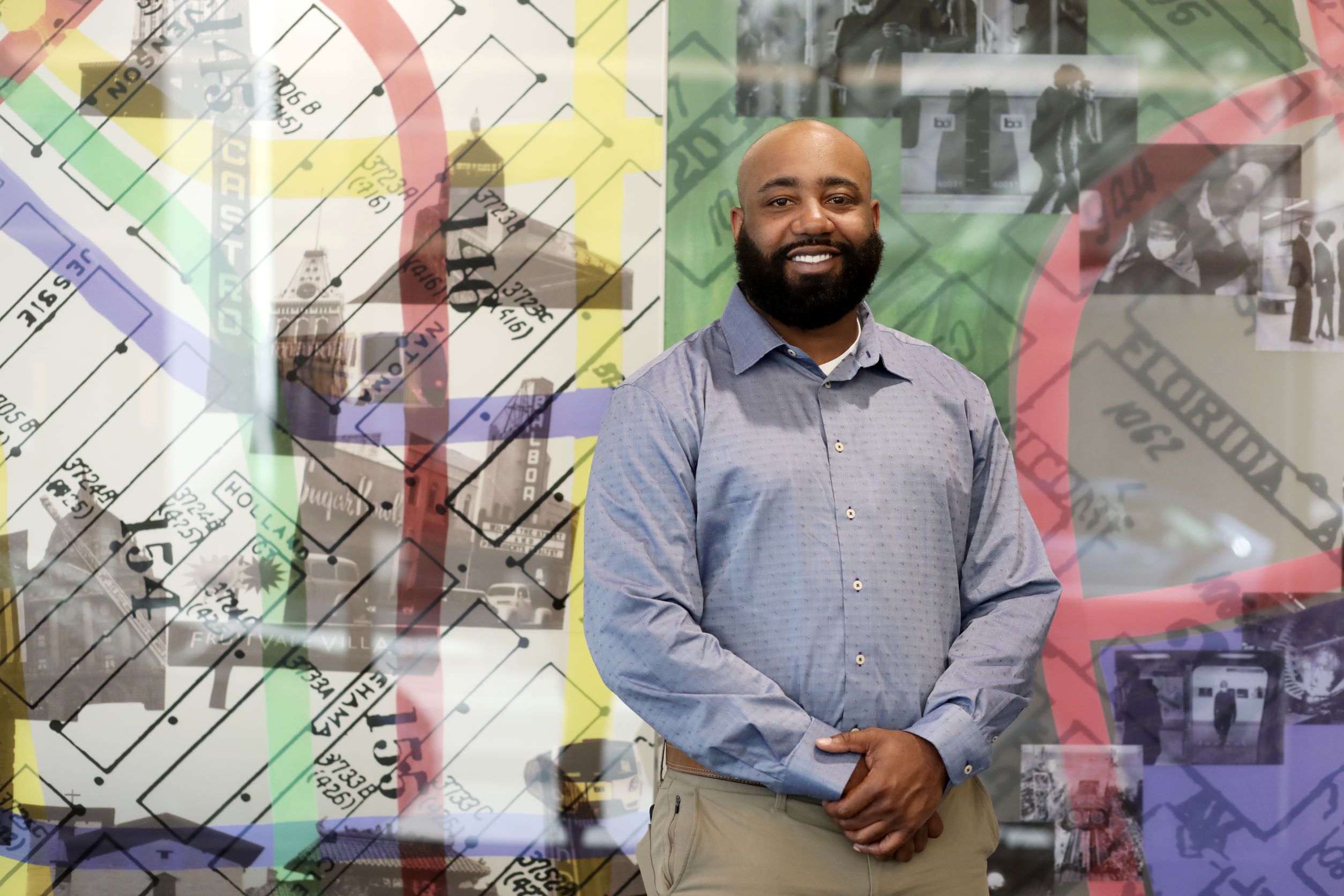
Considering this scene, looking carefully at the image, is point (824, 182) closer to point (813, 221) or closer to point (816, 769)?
point (813, 221)

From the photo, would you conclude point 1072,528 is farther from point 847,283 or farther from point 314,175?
point 314,175

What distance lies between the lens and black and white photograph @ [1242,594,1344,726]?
2.13 metres

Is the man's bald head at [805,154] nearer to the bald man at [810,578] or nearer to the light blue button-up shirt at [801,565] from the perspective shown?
the bald man at [810,578]

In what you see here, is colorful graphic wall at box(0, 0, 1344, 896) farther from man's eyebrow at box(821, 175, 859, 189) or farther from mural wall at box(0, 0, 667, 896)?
man's eyebrow at box(821, 175, 859, 189)

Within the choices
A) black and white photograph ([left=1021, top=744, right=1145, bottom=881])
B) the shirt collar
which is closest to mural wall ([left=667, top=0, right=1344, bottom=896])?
black and white photograph ([left=1021, top=744, right=1145, bottom=881])

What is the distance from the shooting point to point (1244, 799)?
2.12 meters

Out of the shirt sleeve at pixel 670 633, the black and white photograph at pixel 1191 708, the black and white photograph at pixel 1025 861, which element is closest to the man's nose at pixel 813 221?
the shirt sleeve at pixel 670 633

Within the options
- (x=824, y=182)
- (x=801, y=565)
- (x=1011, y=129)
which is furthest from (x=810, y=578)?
(x=1011, y=129)

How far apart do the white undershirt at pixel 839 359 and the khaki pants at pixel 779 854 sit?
61 centimetres

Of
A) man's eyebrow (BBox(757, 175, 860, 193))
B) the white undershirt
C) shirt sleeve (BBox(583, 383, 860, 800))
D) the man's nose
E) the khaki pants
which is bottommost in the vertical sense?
the khaki pants

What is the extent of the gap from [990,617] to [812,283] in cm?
55

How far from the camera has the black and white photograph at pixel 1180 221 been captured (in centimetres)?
212

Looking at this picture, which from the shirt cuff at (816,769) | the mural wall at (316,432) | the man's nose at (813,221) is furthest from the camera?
the mural wall at (316,432)

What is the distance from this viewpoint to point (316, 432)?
209cm
